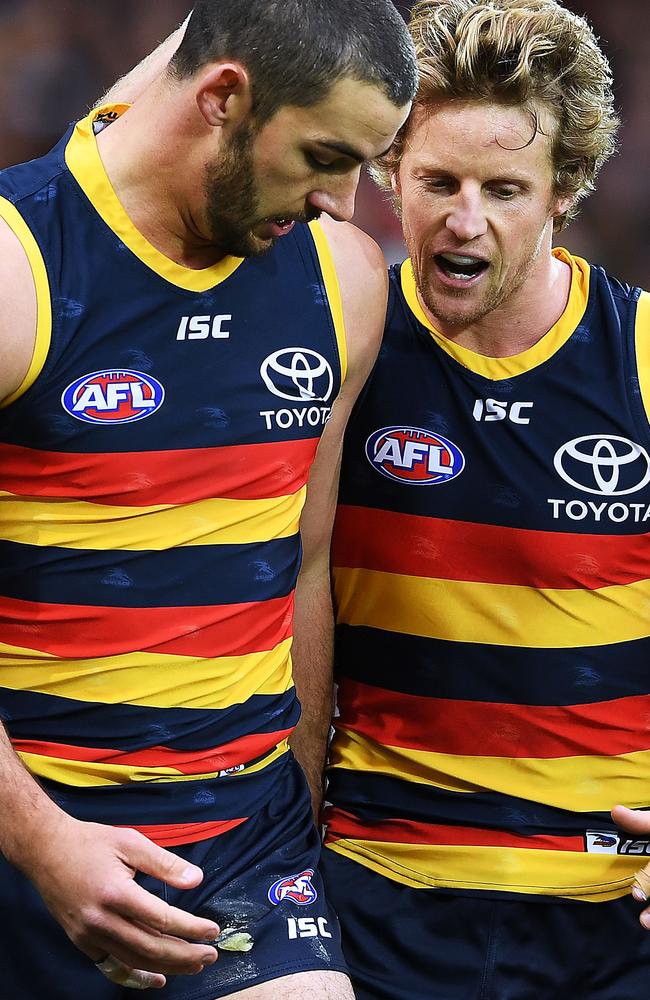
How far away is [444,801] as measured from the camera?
259cm

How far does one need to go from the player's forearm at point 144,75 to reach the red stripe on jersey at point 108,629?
0.87 metres

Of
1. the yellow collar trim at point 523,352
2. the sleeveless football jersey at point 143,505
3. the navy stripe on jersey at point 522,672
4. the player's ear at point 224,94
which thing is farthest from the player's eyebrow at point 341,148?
the navy stripe on jersey at point 522,672

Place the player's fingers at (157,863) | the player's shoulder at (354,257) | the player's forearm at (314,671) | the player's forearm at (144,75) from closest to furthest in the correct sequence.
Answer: the player's fingers at (157,863)
the player's forearm at (144,75)
the player's shoulder at (354,257)
the player's forearm at (314,671)


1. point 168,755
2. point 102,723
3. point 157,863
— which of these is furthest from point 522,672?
point 157,863

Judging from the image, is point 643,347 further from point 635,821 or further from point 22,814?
point 22,814

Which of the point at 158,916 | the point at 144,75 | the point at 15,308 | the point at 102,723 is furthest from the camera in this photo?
the point at 144,75

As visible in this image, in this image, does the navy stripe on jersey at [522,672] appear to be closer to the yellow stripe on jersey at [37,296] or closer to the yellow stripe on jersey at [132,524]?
the yellow stripe on jersey at [132,524]

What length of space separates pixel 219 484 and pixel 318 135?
58 centimetres

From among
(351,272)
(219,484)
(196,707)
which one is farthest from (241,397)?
(196,707)

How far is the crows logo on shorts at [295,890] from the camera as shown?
7.25ft

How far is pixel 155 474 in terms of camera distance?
2.11 m

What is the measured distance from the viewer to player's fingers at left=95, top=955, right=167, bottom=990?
1970 millimetres

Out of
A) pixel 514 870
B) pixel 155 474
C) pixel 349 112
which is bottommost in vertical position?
pixel 514 870

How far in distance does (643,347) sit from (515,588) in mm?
525
